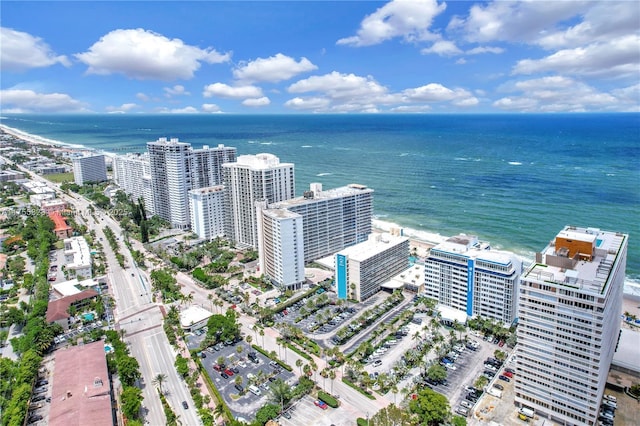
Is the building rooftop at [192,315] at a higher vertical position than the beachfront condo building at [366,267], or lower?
lower

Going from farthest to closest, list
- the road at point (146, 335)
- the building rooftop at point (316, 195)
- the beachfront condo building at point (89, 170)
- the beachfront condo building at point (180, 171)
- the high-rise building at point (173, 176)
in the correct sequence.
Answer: the beachfront condo building at point (89, 170) < the beachfront condo building at point (180, 171) < the high-rise building at point (173, 176) < the building rooftop at point (316, 195) < the road at point (146, 335)

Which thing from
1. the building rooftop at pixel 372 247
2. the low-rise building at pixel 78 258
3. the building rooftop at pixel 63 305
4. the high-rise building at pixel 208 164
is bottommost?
the building rooftop at pixel 63 305

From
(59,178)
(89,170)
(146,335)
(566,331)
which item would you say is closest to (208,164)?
(146,335)

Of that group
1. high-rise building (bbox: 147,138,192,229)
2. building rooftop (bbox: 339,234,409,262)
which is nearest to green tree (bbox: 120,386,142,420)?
building rooftop (bbox: 339,234,409,262)

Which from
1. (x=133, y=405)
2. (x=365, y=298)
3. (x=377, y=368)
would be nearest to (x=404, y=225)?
(x=365, y=298)

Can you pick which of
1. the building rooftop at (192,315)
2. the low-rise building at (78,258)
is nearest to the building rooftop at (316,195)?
the building rooftop at (192,315)

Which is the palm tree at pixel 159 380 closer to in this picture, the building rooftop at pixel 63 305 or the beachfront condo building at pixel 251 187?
the building rooftop at pixel 63 305

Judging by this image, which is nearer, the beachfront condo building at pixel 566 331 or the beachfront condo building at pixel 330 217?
the beachfront condo building at pixel 566 331
